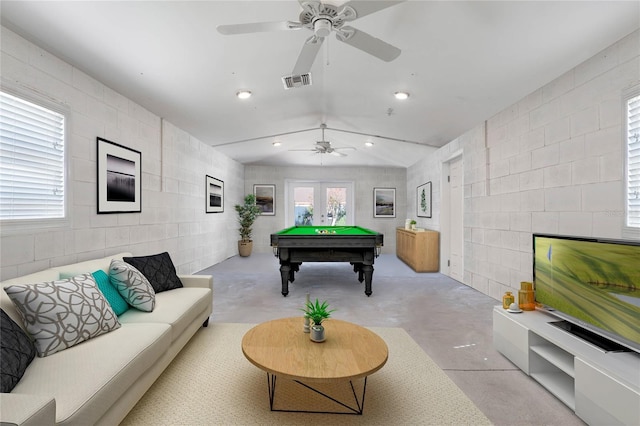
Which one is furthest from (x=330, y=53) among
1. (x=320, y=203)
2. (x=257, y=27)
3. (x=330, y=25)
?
(x=320, y=203)

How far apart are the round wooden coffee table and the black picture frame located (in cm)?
502

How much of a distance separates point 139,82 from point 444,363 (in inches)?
152

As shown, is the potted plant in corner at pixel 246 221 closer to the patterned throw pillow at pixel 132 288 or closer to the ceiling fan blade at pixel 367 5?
the patterned throw pillow at pixel 132 288

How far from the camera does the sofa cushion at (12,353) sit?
132 centimetres

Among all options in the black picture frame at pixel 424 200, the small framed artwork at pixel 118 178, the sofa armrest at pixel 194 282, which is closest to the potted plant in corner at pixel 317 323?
the sofa armrest at pixel 194 282

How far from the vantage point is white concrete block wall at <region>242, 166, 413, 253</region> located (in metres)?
8.79

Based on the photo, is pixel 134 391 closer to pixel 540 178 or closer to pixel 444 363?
pixel 444 363

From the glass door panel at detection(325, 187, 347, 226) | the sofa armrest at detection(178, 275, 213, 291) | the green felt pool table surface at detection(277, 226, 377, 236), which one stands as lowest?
the sofa armrest at detection(178, 275, 213, 291)

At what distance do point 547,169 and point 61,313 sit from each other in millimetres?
4036

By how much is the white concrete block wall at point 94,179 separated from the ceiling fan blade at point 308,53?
80.3 inches

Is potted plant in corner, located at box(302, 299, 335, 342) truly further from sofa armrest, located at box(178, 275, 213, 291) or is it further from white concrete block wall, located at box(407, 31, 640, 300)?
white concrete block wall, located at box(407, 31, 640, 300)

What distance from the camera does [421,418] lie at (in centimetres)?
175

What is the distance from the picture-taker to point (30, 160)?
244 centimetres

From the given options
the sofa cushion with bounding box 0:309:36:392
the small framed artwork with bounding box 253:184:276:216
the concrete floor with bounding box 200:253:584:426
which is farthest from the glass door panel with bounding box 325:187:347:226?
the sofa cushion with bounding box 0:309:36:392
